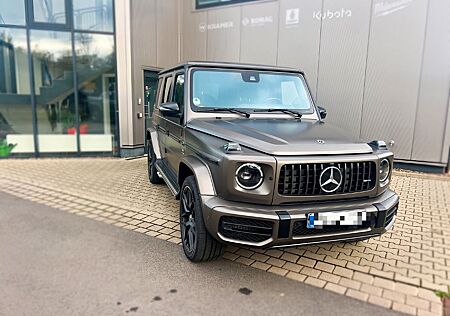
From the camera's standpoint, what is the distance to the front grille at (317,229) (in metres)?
2.89

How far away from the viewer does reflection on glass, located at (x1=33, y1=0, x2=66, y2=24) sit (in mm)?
8438

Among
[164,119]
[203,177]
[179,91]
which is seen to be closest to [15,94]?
[164,119]

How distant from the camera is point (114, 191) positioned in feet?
20.1

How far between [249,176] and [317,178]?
1.83 feet

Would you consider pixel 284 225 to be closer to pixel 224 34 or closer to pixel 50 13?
pixel 224 34

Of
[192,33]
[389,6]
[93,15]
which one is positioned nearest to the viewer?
[389,6]

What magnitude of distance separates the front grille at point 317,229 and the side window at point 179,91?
1.96 meters

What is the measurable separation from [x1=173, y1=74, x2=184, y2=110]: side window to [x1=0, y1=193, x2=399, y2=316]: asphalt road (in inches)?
63.4

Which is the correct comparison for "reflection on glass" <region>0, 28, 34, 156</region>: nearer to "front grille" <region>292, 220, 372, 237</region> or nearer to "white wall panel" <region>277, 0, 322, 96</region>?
"white wall panel" <region>277, 0, 322, 96</region>

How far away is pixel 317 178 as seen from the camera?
2980 millimetres

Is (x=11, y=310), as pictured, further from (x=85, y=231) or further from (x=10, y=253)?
(x=85, y=231)

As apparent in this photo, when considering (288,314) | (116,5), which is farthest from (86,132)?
(288,314)

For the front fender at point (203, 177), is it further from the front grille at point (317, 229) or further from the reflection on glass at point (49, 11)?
the reflection on glass at point (49, 11)

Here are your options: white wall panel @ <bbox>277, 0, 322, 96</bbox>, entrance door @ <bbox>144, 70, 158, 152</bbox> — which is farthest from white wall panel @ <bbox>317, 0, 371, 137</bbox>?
entrance door @ <bbox>144, 70, 158, 152</bbox>
